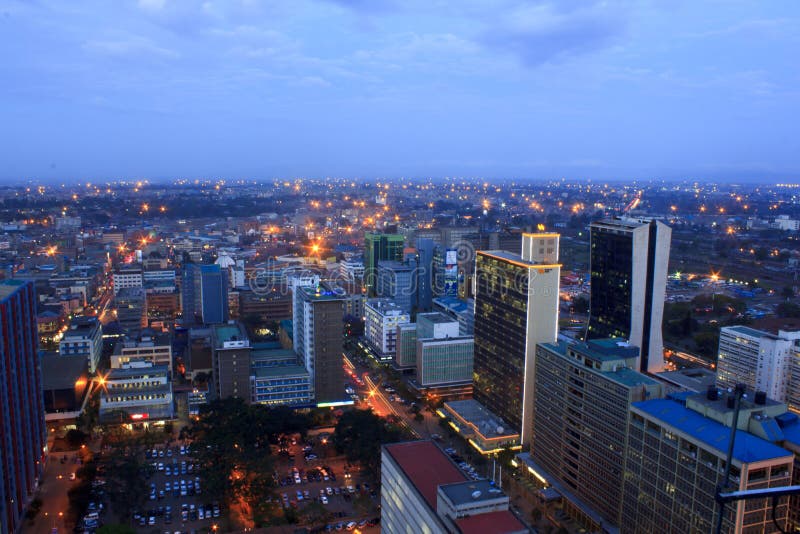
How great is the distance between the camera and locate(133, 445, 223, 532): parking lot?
8359 mm

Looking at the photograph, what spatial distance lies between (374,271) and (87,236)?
702 inches

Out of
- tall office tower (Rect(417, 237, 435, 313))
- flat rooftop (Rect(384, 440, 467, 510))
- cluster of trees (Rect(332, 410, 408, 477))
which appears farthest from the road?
tall office tower (Rect(417, 237, 435, 313))

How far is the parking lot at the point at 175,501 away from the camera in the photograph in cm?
836

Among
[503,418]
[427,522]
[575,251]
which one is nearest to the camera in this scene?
[427,522]

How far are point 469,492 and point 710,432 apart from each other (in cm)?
252

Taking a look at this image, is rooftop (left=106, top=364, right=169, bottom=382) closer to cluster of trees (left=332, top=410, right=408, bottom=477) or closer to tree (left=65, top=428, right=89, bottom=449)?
tree (left=65, top=428, right=89, bottom=449)

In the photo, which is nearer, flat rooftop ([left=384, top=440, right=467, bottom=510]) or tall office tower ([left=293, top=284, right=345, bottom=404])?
flat rooftop ([left=384, top=440, right=467, bottom=510])

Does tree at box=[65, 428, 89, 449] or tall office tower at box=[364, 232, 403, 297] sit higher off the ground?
tall office tower at box=[364, 232, 403, 297]

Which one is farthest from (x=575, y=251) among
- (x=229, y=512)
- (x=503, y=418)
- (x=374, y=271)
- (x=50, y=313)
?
(x=229, y=512)

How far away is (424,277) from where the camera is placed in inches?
789

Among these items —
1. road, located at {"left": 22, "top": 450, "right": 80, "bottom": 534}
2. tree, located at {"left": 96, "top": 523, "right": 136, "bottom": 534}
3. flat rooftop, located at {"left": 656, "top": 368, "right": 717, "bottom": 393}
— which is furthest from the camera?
flat rooftop, located at {"left": 656, "top": 368, "right": 717, "bottom": 393}

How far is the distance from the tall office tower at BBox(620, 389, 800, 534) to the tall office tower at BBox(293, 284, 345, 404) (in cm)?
628

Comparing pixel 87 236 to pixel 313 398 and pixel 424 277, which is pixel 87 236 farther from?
pixel 313 398

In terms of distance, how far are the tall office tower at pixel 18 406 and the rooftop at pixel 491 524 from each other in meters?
5.49
